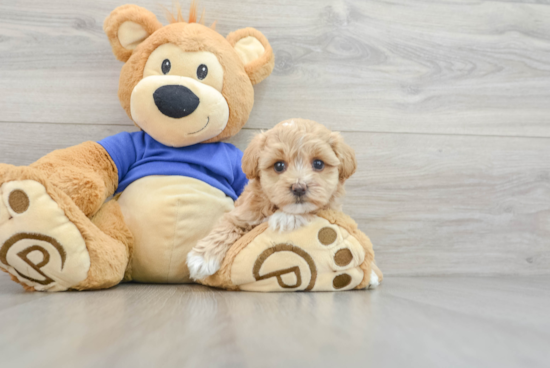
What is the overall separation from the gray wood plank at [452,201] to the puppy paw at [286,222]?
41 centimetres

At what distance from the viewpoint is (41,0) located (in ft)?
3.47

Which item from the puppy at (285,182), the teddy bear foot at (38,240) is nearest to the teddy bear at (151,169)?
the teddy bear foot at (38,240)

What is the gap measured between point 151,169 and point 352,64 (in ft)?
2.19

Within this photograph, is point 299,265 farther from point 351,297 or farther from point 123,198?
point 123,198

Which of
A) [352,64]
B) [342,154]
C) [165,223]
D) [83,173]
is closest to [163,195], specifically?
[165,223]

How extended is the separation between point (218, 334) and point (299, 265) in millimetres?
293

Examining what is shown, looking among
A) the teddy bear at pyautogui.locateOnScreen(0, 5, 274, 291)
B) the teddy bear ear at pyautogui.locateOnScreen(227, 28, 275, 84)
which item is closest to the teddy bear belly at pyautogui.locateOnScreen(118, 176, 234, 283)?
the teddy bear at pyautogui.locateOnScreen(0, 5, 274, 291)

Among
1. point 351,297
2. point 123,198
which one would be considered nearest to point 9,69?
point 123,198

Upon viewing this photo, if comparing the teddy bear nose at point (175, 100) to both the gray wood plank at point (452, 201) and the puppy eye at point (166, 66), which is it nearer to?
the puppy eye at point (166, 66)

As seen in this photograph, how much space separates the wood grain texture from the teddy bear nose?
1.27 feet

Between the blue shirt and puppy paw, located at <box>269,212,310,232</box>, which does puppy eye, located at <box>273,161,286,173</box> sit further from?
the blue shirt

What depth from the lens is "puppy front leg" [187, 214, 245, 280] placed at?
2.52 ft

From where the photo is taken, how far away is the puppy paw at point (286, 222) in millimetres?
750

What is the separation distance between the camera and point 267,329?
0.50 meters
